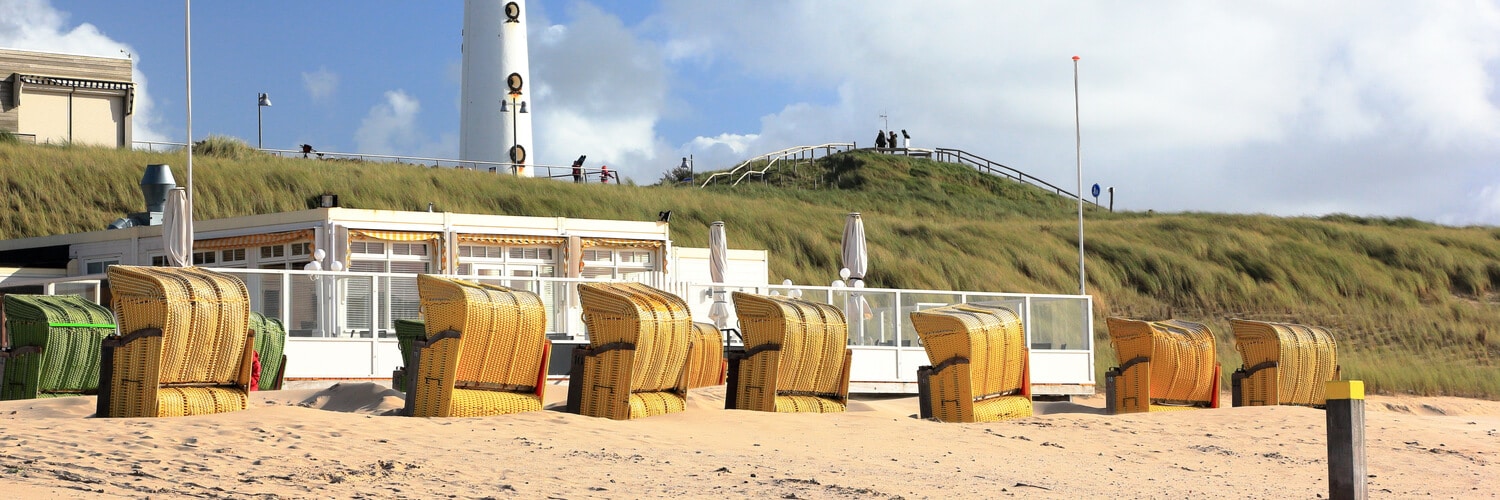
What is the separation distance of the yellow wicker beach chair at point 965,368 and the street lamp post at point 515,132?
3228 centimetres

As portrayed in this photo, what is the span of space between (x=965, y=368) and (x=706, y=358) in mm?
3955

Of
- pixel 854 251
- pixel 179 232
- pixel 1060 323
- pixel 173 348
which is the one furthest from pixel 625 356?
pixel 854 251

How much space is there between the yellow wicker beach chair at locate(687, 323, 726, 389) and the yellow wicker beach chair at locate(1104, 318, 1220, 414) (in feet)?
15.2

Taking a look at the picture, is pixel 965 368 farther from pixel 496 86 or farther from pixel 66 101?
pixel 66 101

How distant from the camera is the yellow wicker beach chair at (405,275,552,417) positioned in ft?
37.0

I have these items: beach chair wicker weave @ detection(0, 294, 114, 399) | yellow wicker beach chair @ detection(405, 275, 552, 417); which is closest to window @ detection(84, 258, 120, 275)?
beach chair wicker weave @ detection(0, 294, 114, 399)

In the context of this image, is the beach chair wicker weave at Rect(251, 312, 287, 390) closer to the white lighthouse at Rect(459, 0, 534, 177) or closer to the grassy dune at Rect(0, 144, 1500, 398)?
the grassy dune at Rect(0, 144, 1500, 398)

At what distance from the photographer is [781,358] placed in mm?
14031

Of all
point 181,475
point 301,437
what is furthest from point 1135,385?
point 181,475

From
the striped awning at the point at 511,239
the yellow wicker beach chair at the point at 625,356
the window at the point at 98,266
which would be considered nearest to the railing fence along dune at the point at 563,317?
the window at the point at 98,266

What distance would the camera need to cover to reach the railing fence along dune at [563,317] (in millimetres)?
17234

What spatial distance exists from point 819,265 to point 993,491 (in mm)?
32077

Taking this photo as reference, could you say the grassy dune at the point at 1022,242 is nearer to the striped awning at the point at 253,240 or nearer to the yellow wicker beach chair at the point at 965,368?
the striped awning at the point at 253,240

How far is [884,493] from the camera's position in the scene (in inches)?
355
